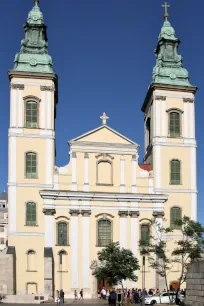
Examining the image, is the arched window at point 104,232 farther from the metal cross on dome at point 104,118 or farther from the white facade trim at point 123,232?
the metal cross on dome at point 104,118

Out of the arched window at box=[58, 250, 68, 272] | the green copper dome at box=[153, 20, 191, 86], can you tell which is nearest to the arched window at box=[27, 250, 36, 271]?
the arched window at box=[58, 250, 68, 272]

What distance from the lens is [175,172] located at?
56.7m

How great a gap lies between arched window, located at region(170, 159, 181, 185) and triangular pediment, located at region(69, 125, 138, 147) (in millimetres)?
3920

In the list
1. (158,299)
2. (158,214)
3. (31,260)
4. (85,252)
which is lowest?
(158,299)

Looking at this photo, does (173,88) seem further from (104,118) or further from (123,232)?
(123,232)

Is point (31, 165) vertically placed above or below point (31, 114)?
below

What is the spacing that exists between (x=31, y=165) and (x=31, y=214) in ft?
14.1

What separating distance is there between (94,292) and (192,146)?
15.9 m

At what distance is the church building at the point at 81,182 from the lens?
52625mm

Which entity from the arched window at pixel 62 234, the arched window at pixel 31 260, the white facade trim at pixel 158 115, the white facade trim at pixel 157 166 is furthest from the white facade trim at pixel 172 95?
the arched window at pixel 31 260

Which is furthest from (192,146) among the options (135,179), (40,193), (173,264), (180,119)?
(40,193)

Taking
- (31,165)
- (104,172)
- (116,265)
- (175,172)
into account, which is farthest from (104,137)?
(116,265)

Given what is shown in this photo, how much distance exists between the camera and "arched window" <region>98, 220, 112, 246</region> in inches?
2131

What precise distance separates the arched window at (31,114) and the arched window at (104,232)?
10396 millimetres
